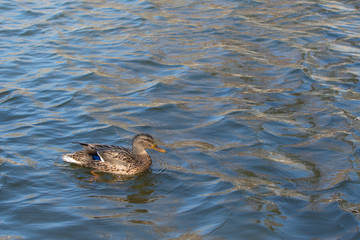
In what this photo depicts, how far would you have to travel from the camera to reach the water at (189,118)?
21.4 feet

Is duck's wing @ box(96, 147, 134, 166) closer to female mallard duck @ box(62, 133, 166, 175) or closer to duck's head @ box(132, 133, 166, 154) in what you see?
female mallard duck @ box(62, 133, 166, 175)

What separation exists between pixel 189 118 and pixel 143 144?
173 cm

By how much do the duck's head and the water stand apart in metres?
0.34

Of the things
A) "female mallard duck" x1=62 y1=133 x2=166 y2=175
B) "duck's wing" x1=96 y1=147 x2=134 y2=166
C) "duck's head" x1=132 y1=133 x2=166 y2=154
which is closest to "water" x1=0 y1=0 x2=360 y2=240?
"female mallard duck" x1=62 y1=133 x2=166 y2=175

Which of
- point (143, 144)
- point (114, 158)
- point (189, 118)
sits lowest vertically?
point (189, 118)

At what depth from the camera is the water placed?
6532 mm

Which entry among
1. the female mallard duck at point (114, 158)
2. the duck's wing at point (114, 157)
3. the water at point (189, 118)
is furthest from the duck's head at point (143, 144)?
the water at point (189, 118)

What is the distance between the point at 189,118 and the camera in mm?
9547

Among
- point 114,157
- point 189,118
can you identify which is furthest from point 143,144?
point 189,118

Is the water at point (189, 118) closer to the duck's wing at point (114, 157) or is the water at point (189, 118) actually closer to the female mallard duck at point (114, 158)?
the female mallard duck at point (114, 158)

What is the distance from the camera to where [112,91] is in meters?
10.8

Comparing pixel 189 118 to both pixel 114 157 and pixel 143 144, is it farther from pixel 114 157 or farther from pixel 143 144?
pixel 114 157

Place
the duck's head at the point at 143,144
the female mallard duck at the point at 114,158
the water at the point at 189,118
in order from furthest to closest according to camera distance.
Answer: the duck's head at the point at 143,144
the female mallard duck at the point at 114,158
the water at the point at 189,118

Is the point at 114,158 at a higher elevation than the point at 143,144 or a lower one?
lower
